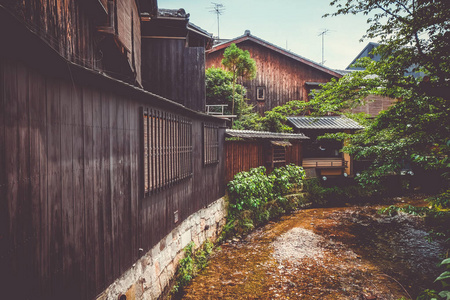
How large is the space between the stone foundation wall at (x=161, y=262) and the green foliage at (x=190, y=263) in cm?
19

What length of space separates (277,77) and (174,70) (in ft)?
43.9

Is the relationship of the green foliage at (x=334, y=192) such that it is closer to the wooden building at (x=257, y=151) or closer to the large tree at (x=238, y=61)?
the wooden building at (x=257, y=151)

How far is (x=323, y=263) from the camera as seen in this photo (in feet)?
29.7

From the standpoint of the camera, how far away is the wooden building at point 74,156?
8.36 feet

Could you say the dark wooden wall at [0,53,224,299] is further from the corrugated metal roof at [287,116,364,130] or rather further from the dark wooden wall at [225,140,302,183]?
the corrugated metal roof at [287,116,364,130]

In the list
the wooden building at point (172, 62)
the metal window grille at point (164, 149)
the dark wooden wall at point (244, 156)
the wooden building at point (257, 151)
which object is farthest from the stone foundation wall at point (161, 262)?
A: the wooden building at point (172, 62)

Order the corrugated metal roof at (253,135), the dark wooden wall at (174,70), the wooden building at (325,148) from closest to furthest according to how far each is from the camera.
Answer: the dark wooden wall at (174,70)
the corrugated metal roof at (253,135)
the wooden building at (325,148)

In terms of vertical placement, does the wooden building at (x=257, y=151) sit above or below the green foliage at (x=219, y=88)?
below

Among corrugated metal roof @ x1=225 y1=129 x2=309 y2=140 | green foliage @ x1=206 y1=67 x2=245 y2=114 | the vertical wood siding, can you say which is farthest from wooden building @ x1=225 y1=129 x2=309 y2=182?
the vertical wood siding

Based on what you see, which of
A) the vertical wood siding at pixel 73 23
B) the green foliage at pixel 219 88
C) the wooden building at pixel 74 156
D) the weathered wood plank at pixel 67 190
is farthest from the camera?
the green foliage at pixel 219 88

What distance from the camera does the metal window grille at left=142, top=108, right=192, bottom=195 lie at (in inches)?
225

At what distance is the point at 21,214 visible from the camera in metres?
2.65

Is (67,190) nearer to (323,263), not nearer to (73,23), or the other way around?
(73,23)

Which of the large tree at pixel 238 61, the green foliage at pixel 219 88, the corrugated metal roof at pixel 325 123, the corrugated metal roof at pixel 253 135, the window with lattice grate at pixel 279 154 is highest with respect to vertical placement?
the large tree at pixel 238 61
